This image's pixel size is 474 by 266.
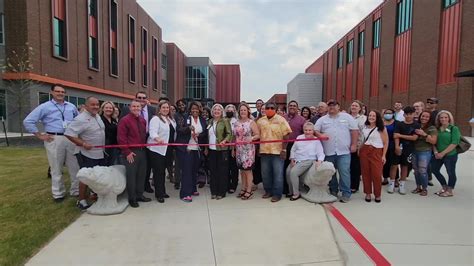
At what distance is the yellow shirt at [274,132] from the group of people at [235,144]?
2cm

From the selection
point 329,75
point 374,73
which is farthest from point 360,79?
point 329,75

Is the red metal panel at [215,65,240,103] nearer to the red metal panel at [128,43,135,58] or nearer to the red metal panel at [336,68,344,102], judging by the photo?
the red metal panel at [336,68,344,102]

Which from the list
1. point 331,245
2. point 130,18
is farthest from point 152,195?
point 130,18

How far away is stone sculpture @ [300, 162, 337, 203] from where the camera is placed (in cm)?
566

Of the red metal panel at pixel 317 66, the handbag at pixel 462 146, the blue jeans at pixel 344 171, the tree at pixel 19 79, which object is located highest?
the red metal panel at pixel 317 66

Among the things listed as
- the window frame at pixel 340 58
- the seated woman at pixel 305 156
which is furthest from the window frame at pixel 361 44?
the seated woman at pixel 305 156

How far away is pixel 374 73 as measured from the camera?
35.1m

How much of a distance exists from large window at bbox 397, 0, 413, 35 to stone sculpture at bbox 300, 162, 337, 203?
86.4ft

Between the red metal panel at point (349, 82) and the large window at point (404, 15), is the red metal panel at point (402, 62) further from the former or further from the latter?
the red metal panel at point (349, 82)

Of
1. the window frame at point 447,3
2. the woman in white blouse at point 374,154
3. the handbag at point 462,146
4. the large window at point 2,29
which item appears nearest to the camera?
the woman in white blouse at point 374,154

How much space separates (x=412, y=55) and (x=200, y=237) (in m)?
27.1

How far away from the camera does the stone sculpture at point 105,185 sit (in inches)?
197

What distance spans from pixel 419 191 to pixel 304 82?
165ft

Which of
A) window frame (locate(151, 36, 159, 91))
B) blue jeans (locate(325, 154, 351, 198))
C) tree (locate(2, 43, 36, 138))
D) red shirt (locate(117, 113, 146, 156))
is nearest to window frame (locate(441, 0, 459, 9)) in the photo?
blue jeans (locate(325, 154, 351, 198))
